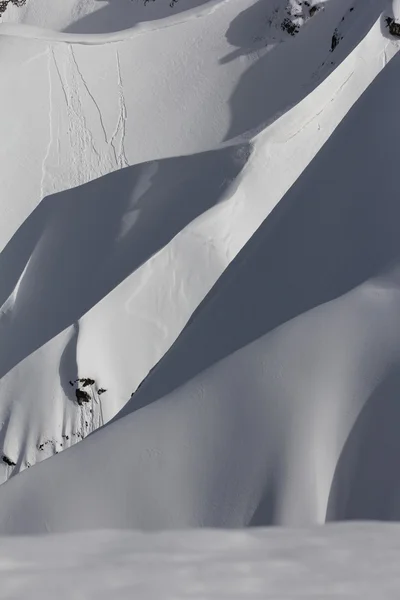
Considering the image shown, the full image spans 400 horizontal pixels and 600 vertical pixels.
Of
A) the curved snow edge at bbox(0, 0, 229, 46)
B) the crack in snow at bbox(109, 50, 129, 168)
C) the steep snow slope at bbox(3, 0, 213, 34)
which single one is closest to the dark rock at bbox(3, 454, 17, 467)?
the crack in snow at bbox(109, 50, 129, 168)

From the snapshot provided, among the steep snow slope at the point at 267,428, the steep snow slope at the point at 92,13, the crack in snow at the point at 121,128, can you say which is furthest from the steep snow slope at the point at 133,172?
the steep snow slope at the point at 267,428

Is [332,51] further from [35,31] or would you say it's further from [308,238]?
[308,238]

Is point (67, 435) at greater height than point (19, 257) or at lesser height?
lesser

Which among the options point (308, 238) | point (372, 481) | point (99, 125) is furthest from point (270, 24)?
point (372, 481)

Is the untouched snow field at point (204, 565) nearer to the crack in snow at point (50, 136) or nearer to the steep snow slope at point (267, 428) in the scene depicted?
the steep snow slope at point (267, 428)

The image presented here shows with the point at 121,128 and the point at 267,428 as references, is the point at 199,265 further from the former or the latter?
the point at 267,428

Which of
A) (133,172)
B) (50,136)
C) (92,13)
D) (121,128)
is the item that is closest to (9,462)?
(133,172)

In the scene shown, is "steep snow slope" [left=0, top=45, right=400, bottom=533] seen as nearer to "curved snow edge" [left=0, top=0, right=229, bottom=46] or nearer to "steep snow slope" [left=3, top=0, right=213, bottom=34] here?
"curved snow edge" [left=0, top=0, right=229, bottom=46]
